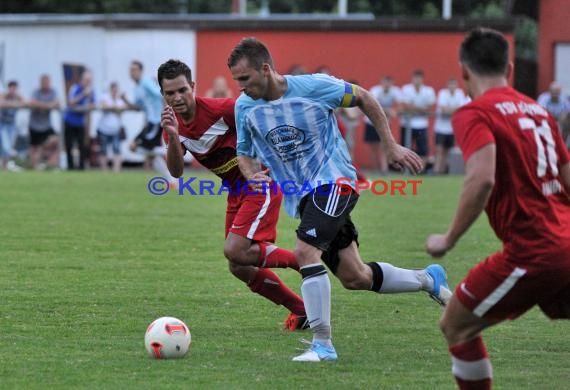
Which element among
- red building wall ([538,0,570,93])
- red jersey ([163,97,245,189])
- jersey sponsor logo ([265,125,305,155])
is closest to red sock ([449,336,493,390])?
jersey sponsor logo ([265,125,305,155])

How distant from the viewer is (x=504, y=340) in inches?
285

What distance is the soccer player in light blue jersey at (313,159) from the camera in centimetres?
658

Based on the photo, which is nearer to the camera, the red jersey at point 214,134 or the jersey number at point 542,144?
the jersey number at point 542,144

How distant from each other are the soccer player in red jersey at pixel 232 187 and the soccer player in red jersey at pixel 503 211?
2.84m

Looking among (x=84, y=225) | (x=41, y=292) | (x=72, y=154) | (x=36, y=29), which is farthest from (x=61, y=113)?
(x=41, y=292)

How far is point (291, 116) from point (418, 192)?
13146 millimetres

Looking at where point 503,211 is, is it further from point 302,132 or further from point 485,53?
point 302,132

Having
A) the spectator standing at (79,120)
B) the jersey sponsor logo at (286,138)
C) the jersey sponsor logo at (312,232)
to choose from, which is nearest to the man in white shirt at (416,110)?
the spectator standing at (79,120)

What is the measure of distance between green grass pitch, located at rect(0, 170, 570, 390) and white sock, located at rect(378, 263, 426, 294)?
1.13 ft

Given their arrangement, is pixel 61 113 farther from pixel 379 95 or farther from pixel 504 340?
pixel 504 340

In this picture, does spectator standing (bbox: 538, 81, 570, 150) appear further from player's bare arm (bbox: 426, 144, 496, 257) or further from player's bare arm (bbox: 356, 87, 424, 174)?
player's bare arm (bbox: 426, 144, 496, 257)

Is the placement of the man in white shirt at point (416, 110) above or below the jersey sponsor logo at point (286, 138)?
below

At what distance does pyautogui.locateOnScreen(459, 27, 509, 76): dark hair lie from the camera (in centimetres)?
486

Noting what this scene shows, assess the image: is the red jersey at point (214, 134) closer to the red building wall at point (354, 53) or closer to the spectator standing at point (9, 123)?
the spectator standing at point (9, 123)
